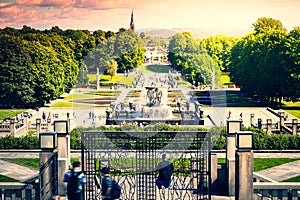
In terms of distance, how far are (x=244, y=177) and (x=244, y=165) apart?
305 mm

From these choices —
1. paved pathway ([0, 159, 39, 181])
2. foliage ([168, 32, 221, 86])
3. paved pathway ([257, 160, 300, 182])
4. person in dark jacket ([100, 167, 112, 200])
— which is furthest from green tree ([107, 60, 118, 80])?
person in dark jacket ([100, 167, 112, 200])

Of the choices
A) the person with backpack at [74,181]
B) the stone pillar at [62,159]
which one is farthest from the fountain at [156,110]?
the person with backpack at [74,181]

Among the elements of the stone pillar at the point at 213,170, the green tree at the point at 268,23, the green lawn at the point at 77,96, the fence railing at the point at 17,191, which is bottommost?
the fence railing at the point at 17,191

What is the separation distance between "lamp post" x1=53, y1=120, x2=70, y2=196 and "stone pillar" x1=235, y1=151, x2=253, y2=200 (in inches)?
161

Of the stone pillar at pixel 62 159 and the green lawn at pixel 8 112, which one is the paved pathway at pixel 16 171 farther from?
the green lawn at pixel 8 112

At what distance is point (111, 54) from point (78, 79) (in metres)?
22.7

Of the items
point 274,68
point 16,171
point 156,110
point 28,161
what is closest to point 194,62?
point 274,68

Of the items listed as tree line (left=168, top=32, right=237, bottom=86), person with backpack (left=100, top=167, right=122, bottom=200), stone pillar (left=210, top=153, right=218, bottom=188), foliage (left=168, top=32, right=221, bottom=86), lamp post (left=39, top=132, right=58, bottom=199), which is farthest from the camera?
tree line (left=168, top=32, right=237, bottom=86)

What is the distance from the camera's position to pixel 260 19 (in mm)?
95062

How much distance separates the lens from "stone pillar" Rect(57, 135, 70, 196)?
47.9 ft

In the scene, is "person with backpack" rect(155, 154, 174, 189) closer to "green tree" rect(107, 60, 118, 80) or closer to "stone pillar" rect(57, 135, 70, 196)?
"stone pillar" rect(57, 135, 70, 196)

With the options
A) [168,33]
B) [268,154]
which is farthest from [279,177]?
[168,33]

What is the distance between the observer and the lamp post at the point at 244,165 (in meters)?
13.9

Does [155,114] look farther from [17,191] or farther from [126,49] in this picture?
[126,49]
